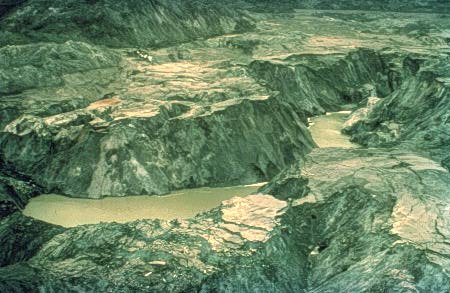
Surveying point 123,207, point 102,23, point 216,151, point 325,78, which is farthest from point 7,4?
point 123,207

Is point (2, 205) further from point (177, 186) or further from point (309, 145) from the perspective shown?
point (309, 145)

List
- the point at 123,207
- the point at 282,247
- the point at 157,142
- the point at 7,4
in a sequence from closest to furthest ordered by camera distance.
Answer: the point at 282,247, the point at 123,207, the point at 157,142, the point at 7,4

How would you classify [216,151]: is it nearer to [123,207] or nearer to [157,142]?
[157,142]

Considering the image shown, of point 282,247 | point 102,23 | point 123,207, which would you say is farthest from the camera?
point 102,23

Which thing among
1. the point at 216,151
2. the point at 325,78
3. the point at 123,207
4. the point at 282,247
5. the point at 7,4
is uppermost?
the point at 282,247

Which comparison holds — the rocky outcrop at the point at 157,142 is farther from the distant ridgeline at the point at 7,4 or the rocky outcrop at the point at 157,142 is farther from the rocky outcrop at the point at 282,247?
the distant ridgeline at the point at 7,4

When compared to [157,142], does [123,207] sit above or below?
below

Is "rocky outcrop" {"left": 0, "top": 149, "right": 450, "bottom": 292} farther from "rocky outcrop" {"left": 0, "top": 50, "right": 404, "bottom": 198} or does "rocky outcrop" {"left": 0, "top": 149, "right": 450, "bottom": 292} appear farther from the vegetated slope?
the vegetated slope
